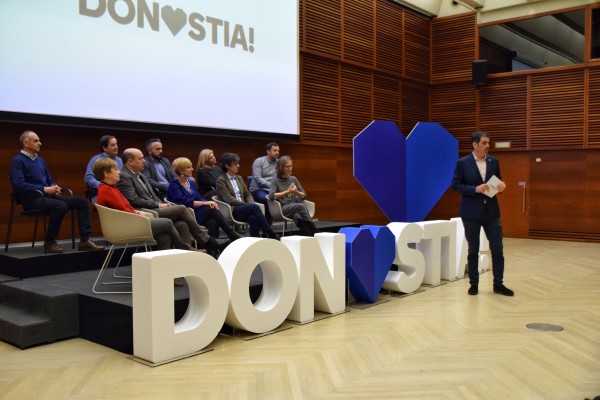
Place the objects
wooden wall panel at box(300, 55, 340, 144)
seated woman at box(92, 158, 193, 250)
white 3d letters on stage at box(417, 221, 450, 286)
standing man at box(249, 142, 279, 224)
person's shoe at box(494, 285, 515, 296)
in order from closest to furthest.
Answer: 1. seated woman at box(92, 158, 193, 250)
2. person's shoe at box(494, 285, 515, 296)
3. white 3d letters on stage at box(417, 221, 450, 286)
4. standing man at box(249, 142, 279, 224)
5. wooden wall panel at box(300, 55, 340, 144)

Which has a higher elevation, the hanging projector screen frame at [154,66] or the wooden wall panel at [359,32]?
the wooden wall panel at [359,32]

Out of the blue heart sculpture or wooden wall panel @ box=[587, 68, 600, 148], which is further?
wooden wall panel @ box=[587, 68, 600, 148]

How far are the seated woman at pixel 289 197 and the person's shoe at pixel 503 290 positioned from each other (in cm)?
213

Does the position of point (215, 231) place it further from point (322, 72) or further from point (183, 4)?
point (322, 72)

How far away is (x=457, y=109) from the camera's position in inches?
444

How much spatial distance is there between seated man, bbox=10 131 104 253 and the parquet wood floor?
4.65 feet

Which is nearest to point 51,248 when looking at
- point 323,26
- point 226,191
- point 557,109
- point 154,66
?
point 226,191

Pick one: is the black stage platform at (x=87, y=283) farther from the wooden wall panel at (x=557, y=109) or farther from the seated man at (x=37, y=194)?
the wooden wall panel at (x=557, y=109)

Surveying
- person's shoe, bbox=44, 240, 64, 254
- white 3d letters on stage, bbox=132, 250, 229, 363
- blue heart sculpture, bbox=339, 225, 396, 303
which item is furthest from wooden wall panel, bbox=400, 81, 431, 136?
white 3d letters on stage, bbox=132, 250, 229, 363

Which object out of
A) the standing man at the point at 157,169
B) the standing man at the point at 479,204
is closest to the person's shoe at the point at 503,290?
the standing man at the point at 479,204

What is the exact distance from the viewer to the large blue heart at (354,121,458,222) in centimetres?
574

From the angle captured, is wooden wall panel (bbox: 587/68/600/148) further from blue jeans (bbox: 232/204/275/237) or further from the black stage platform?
the black stage platform

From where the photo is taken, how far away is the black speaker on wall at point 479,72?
418 inches

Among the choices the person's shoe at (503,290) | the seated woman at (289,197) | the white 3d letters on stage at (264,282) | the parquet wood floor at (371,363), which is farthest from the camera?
the seated woman at (289,197)
